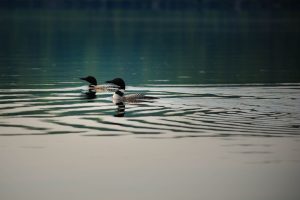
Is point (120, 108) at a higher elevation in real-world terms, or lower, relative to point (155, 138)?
higher

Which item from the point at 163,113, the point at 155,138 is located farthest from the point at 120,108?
the point at 155,138

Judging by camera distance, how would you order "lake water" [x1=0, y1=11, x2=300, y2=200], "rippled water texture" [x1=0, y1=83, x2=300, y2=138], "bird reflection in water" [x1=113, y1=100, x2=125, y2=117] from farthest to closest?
"bird reflection in water" [x1=113, y1=100, x2=125, y2=117], "rippled water texture" [x1=0, y1=83, x2=300, y2=138], "lake water" [x1=0, y1=11, x2=300, y2=200]

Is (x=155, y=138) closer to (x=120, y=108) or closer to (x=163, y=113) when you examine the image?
(x=163, y=113)

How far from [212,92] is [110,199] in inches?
615

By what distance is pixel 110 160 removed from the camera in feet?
66.2

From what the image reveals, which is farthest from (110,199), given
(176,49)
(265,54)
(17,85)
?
(176,49)

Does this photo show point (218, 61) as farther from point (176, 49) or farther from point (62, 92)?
point (62, 92)

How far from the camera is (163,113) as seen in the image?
86.5ft

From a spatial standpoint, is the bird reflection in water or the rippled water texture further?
the bird reflection in water

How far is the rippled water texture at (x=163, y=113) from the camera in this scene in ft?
77.0

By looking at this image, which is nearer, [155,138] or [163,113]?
[155,138]

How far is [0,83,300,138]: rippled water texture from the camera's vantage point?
2347 centimetres

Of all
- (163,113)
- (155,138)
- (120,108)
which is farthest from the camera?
(120,108)

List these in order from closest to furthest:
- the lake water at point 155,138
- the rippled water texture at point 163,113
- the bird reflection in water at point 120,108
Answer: the lake water at point 155,138
the rippled water texture at point 163,113
the bird reflection in water at point 120,108
